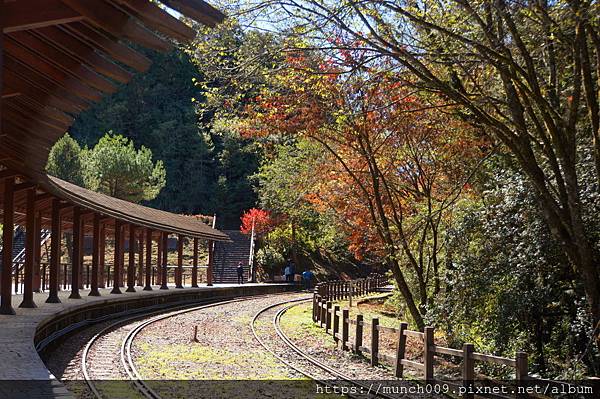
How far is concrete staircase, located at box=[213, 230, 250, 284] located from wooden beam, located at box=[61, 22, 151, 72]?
38.2 meters

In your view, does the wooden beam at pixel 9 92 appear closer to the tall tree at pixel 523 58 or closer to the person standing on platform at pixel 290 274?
the tall tree at pixel 523 58

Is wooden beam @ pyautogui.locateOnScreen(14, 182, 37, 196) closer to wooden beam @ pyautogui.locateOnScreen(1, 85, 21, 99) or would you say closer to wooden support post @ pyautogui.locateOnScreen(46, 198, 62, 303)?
wooden support post @ pyautogui.locateOnScreen(46, 198, 62, 303)

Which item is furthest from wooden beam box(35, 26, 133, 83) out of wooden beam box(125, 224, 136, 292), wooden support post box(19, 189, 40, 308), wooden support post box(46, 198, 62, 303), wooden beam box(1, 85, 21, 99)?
wooden beam box(125, 224, 136, 292)

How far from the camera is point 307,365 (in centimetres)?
1288

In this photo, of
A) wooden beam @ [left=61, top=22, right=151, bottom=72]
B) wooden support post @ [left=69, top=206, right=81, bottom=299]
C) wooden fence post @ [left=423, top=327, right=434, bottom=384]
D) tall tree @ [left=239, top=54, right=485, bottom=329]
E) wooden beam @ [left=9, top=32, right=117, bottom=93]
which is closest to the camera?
wooden beam @ [left=61, top=22, right=151, bottom=72]

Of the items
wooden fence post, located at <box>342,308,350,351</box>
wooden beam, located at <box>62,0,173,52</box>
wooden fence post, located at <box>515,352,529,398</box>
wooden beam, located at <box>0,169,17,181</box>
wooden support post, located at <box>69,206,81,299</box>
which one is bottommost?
wooden fence post, located at <box>342,308,350,351</box>

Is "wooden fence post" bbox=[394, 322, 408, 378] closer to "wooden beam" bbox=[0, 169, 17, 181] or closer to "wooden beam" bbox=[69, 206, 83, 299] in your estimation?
"wooden beam" bbox=[0, 169, 17, 181]

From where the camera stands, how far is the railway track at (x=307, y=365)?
1044 cm

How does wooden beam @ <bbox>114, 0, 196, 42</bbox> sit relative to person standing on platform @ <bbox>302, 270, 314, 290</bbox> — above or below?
above

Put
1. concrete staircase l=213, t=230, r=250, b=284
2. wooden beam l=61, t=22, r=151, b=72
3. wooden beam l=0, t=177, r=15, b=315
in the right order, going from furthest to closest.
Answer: concrete staircase l=213, t=230, r=250, b=284
wooden beam l=0, t=177, r=15, b=315
wooden beam l=61, t=22, r=151, b=72

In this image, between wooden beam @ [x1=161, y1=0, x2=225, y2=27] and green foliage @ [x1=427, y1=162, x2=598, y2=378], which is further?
green foliage @ [x1=427, y1=162, x2=598, y2=378]

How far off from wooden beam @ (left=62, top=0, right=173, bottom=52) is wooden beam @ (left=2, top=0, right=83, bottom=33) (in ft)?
0.35

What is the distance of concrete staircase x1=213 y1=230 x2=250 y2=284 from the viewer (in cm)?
4571

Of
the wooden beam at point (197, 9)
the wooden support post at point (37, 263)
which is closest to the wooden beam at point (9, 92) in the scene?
the wooden beam at point (197, 9)
